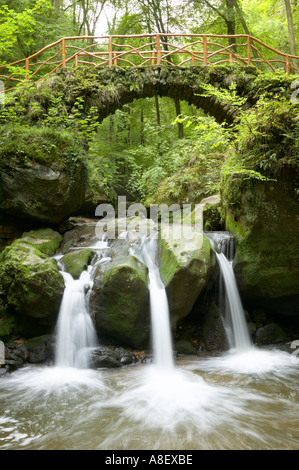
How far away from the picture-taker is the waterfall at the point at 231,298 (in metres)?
5.90

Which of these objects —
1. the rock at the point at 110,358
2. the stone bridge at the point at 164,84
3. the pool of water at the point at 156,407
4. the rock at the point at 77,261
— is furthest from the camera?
the stone bridge at the point at 164,84

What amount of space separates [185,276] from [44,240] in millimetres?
3730

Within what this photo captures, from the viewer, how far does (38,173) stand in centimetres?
718

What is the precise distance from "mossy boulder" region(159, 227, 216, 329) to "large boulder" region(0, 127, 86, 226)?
135 inches

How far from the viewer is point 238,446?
9.65ft

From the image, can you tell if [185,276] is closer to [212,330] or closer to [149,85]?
[212,330]

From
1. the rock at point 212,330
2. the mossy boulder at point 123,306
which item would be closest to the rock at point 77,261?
the mossy boulder at point 123,306

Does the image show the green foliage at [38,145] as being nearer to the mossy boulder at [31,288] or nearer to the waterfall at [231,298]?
the mossy boulder at [31,288]

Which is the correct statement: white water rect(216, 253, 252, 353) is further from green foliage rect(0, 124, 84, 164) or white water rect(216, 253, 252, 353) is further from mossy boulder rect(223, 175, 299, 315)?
green foliage rect(0, 124, 84, 164)

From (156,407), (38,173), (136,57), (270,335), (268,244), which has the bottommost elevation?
(156,407)
